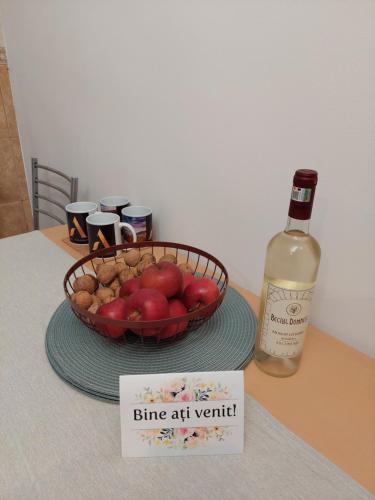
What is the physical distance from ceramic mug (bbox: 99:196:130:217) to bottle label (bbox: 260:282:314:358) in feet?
2.05

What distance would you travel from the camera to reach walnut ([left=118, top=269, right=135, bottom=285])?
0.71 metres

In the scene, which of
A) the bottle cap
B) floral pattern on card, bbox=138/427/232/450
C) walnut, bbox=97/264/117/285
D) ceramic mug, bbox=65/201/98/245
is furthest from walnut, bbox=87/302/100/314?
ceramic mug, bbox=65/201/98/245

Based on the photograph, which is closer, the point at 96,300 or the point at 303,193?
the point at 303,193

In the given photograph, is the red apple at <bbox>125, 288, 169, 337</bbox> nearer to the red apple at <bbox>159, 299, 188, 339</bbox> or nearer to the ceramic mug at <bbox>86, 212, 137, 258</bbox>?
the red apple at <bbox>159, 299, 188, 339</bbox>

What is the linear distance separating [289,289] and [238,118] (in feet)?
1.27

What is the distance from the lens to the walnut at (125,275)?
71cm

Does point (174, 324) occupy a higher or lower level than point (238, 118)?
lower

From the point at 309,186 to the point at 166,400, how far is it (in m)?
0.32

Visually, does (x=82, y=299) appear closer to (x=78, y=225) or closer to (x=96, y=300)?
(x=96, y=300)

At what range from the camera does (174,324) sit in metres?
0.56

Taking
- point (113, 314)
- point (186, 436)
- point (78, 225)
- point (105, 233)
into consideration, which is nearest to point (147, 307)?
point (113, 314)

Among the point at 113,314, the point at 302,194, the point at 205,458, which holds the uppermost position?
the point at 302,194

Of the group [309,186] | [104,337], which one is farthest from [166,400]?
[309,186]

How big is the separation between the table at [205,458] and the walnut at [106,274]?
155mm
